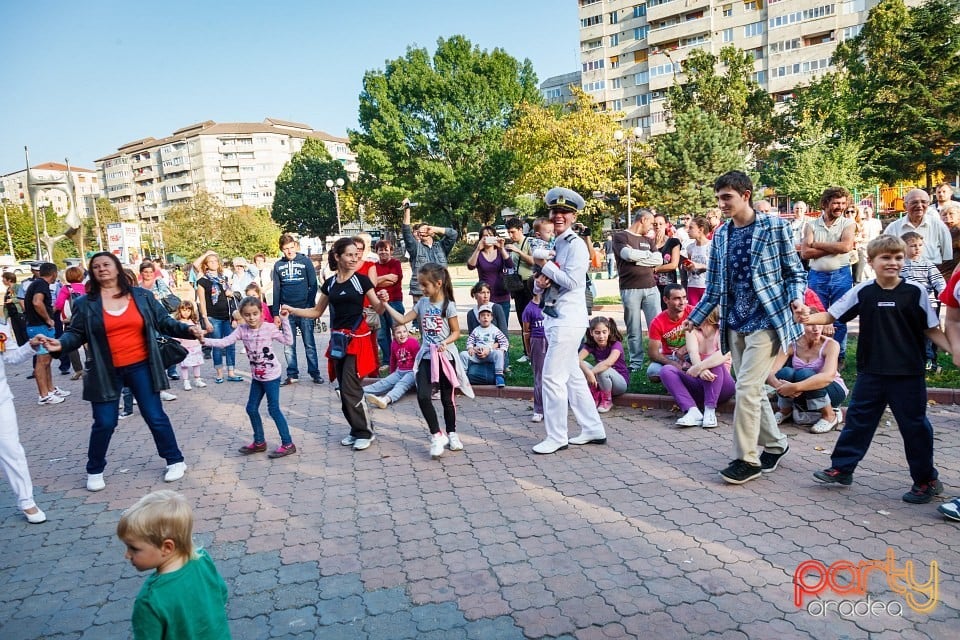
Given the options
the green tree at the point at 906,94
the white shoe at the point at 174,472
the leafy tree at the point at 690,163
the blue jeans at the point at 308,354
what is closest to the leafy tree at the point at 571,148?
the leafy tree at the point at 690,163

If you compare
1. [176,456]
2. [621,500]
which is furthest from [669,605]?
[176,456]

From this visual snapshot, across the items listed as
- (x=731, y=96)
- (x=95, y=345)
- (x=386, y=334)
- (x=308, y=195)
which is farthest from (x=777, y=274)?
(x=308, y=195)

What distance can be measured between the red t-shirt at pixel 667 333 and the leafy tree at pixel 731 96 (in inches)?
1675

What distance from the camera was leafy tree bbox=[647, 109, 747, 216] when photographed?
36.8 meters

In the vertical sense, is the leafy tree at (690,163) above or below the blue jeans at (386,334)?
above

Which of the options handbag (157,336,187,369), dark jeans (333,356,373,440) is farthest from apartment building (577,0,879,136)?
handbag (157,336,187,369)

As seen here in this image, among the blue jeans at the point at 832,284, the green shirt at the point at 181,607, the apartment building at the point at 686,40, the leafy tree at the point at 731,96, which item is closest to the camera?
the green shirt at the point at 181,607

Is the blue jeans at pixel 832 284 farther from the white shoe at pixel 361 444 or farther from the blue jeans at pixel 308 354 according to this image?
the blue jeans at pixel 308 354

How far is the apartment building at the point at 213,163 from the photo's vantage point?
10369cm

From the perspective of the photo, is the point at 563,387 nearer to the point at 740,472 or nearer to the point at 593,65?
the point at 740,472

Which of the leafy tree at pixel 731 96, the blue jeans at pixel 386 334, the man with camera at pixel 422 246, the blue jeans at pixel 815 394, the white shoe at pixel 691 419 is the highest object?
the leafy tree at pixel 731 96

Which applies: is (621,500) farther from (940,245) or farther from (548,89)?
(548,89)

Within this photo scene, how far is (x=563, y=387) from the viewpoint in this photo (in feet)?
17.5

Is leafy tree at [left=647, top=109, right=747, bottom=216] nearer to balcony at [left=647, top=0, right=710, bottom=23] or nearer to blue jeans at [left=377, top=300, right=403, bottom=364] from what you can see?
balcony at [left=647, top=0, right=710, bottom=23]
